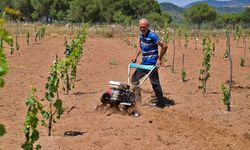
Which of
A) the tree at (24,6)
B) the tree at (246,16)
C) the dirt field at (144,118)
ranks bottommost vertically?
the dirt field at (144,118)

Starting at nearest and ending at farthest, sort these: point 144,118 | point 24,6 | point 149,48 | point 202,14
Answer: point 144,118 → point 149,48 → point 24,6 → point 202,14

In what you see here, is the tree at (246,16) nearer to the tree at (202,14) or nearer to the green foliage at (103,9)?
the tree at (202,14)

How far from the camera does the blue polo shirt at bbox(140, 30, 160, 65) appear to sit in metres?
8.47

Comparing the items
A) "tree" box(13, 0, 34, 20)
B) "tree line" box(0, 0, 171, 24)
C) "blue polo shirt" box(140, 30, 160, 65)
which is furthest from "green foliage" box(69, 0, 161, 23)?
"blue polo shirt" box(140, 30, 160, 65)

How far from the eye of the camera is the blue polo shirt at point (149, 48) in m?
8.47

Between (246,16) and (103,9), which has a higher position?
(103,9)

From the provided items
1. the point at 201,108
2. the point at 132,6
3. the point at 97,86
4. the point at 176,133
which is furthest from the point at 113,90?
the point at 132,6

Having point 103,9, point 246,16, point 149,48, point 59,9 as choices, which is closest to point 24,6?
point 59,9

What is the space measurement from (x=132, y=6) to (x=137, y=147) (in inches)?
2768

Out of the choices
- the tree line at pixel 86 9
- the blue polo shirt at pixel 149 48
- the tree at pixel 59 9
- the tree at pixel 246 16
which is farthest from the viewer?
the tree at pixel 246 16

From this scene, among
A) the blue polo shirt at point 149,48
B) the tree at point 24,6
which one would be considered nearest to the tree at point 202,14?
the tree at point 24,6

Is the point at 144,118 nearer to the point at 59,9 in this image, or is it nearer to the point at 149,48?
the point at 149,48

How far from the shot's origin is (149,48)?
8570 mm

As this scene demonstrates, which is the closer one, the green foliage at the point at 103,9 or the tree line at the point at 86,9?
the green foliage at the point at 103,9
